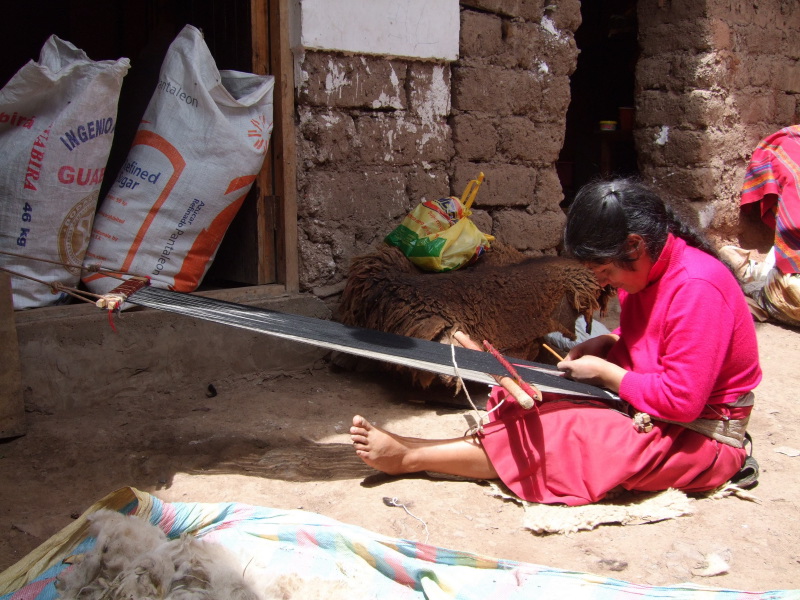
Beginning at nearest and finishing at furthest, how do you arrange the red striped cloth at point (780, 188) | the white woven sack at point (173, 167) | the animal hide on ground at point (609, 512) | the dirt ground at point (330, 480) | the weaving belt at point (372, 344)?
the dirt ground at point (330, 480) < the animal hide on ground at point (609, 512) < the weaving belt at point (372, 344) < the white woven sack at point (173, 167) < the red striped cloth at point (780, 188)

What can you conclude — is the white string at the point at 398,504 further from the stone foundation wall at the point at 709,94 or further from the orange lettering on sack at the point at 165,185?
the stone foundation wall at the point at 709,94

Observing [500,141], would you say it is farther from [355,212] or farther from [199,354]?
[199,354]

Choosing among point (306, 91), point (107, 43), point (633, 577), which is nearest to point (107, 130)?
point (306, 91)

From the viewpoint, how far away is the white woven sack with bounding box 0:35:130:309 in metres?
2.57

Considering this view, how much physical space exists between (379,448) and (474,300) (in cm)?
104

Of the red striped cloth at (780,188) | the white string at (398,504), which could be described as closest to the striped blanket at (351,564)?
the white string at (398,504)

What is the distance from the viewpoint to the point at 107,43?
16.4ft

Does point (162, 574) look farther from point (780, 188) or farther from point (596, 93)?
point (596, 93)

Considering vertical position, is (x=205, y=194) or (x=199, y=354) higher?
(x=205, y=194)

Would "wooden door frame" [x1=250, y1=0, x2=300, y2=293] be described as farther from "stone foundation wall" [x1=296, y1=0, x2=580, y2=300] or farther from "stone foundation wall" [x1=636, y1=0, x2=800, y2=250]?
"stone foundation wall" [x1=636, y1=0, x2=800, y2=250]

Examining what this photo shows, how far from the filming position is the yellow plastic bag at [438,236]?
3.30m

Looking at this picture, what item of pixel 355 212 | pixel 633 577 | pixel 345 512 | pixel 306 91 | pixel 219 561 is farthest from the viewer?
pixel 355 212

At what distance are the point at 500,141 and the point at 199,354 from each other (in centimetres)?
196

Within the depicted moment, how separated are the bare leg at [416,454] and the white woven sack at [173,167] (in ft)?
4.02
